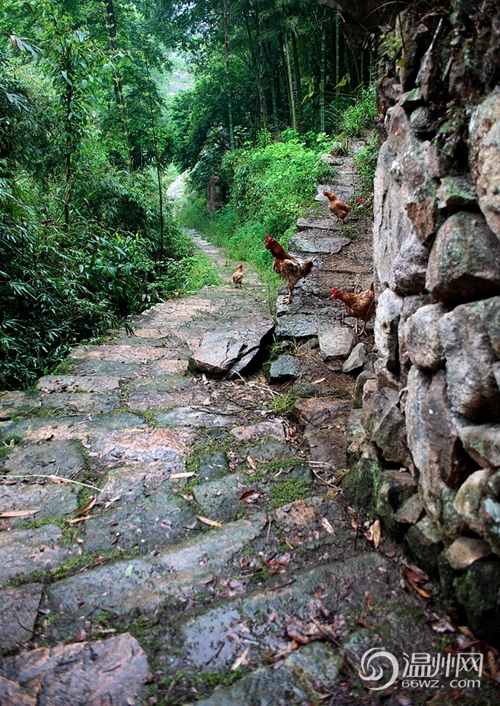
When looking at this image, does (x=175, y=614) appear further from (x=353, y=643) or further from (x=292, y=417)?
(x=292, y=417)

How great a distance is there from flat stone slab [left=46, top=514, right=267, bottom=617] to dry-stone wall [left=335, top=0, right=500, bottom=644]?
0.65m

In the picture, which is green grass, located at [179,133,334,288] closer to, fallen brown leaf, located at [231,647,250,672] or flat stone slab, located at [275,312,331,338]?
flat stone slab, located at [275,312,331,338]

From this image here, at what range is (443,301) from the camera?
1.48 m

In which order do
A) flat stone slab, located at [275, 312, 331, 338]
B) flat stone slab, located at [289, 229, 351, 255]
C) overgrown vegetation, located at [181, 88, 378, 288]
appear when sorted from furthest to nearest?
overgrown vegetation, located at [181, 88, 378, 288] < flat stone slab, located at [289, 229, 351, 255] < flat stone slab, located at [275, 312, 331, 338]

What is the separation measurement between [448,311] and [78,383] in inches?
116

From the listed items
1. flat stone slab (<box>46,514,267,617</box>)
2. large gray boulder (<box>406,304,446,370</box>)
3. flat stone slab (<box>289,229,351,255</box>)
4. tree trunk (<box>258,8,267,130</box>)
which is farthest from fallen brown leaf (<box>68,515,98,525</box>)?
tree trunk (<box>258,8,267,130</box>)

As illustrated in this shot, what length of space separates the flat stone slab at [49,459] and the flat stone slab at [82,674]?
114cm

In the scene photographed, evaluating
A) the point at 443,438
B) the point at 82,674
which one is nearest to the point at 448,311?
the point at 443,438

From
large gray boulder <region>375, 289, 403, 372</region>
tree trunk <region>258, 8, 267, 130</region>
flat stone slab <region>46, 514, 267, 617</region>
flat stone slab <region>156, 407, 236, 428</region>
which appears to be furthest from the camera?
tree trunk <region>258, 8, 267, 130</region>

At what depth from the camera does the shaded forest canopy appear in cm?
448

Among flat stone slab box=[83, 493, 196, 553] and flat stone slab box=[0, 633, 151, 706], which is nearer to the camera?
flat stone slab box=[0, 633, 151, 706]

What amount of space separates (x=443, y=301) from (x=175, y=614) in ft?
4.40

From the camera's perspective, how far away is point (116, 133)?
1106 cm

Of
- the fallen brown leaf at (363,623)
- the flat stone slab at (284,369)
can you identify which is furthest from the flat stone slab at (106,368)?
the fallen brown leaf at (363,623)
